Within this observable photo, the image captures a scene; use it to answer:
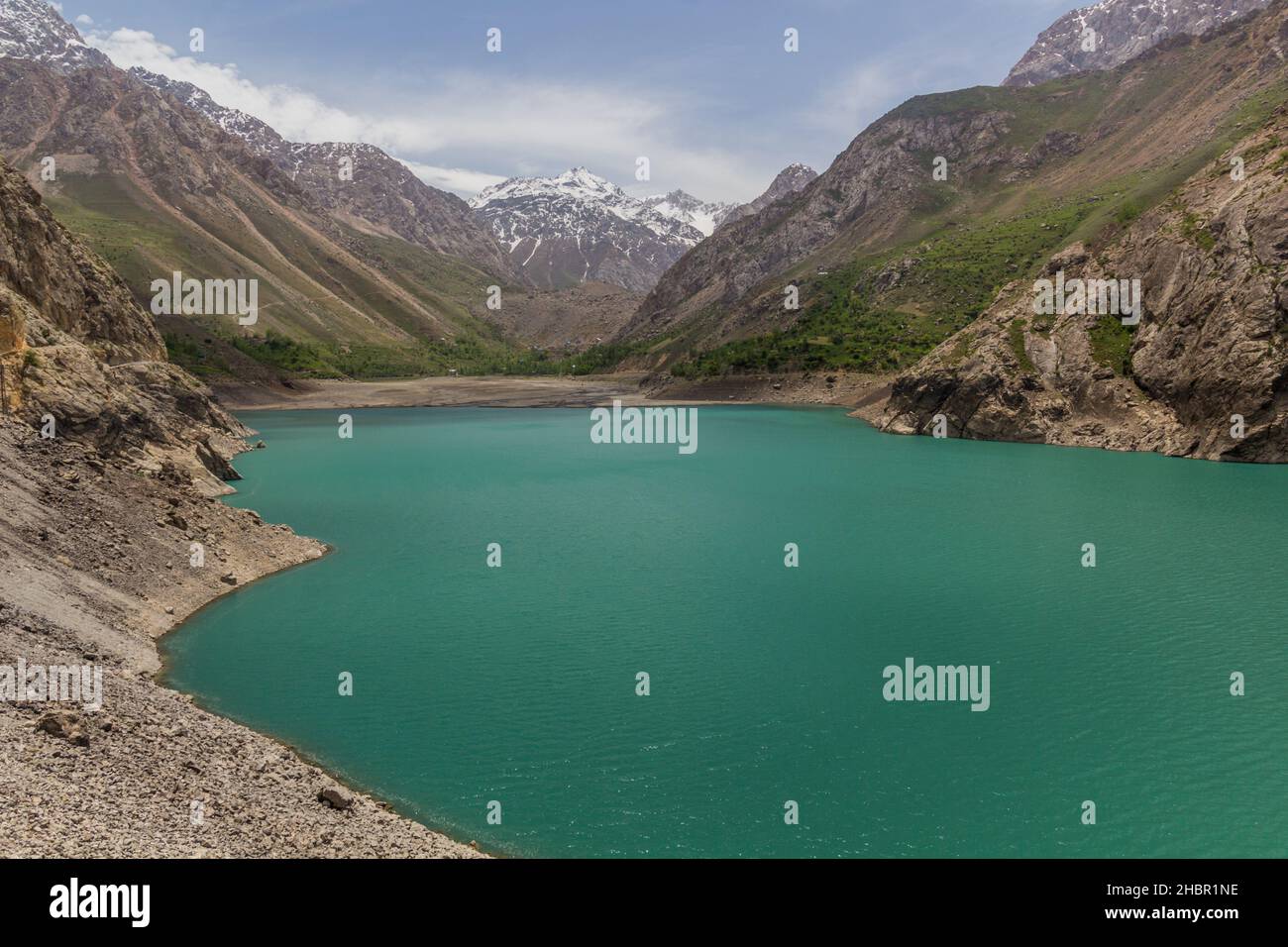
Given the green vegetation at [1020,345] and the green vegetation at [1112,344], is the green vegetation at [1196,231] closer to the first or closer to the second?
the green vegetation at [1112,344]

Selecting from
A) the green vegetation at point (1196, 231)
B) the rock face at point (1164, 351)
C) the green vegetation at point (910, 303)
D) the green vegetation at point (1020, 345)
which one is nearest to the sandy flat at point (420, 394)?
the green vegetation at point (910, 303)

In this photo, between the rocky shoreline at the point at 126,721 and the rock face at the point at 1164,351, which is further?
the rock face at the point at 1164,351

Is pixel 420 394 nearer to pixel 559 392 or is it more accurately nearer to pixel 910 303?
pixel 559 392

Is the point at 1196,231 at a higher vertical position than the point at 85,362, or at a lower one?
higher

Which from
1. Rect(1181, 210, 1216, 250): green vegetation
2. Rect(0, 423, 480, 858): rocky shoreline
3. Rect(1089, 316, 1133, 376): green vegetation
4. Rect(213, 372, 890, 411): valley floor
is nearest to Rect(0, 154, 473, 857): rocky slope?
Rect(0, 423, 480, 858): rocky shoreline

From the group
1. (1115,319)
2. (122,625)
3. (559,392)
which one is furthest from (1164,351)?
(559,392)

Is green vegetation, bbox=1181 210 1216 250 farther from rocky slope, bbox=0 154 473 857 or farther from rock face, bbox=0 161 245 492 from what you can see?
rock face, bbox=0 161 245 492
